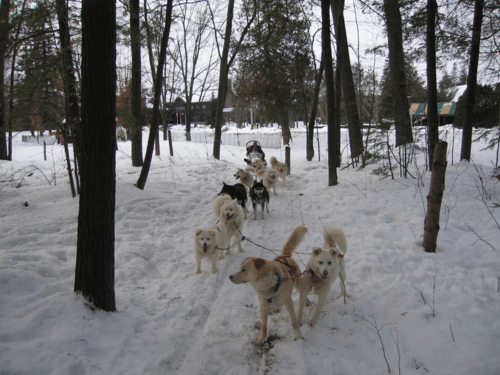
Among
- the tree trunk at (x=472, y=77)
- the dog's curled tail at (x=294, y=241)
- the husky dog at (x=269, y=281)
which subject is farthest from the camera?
the tree trunk at (x=472, y=77)

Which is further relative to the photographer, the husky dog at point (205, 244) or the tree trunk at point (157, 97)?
the tree trunk at point (157, 97)

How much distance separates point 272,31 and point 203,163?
891cm

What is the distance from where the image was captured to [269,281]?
3.04 metres

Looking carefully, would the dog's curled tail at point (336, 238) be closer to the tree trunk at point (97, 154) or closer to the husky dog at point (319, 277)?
the husky dog at point (319, 277)

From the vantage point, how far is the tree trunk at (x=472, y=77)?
8.18 metres

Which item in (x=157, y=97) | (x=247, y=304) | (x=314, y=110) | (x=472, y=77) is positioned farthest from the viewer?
(x=314, y=110)

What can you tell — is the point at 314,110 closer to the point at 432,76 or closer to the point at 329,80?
the point at 329,80

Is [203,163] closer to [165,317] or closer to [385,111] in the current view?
[385,111]

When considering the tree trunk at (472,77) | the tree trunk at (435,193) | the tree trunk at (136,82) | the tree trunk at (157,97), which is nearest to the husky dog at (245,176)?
the tree trunk at (157,97)

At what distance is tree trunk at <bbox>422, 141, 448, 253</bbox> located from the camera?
4238 millimetres

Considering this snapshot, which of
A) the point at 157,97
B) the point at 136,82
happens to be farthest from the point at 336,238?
the point at 136,82

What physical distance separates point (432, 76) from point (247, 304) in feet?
28.5

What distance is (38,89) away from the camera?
7.13 m

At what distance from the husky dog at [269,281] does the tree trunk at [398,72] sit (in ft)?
22.5
